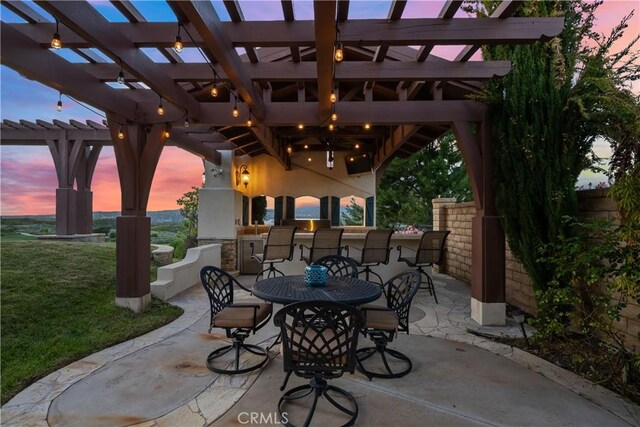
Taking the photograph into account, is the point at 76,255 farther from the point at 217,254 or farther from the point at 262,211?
the point at 262,211

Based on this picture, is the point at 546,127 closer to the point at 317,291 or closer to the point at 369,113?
the point at 369,113

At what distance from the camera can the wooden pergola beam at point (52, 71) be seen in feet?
8.38

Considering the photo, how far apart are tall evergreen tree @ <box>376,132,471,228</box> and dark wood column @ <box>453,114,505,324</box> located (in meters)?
7.07

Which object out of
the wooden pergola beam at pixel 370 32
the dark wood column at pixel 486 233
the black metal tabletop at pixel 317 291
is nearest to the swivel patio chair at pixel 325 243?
the black metal tabletop at pixel 317 291

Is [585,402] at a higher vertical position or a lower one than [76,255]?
lower

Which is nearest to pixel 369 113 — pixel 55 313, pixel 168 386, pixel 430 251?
pixel 430 251

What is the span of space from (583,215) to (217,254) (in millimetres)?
6646

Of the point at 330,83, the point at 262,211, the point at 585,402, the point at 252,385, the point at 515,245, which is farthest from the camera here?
the point at 262,211

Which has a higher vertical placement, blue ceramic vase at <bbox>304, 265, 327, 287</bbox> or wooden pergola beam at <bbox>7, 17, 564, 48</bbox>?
wooden pergola beam at <bbox>7, 17, 564, 48</bbox>

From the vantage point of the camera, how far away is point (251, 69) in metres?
3.81

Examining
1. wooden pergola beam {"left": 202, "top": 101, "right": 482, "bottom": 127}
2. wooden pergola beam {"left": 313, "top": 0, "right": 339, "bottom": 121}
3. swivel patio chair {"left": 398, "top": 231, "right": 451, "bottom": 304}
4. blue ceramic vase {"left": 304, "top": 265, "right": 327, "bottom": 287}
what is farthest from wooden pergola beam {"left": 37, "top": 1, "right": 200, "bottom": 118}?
swivel patio chair {"left": 398, "top": 231, "right": 451, "bottom": 304}

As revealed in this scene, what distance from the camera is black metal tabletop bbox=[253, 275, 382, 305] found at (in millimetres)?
2598

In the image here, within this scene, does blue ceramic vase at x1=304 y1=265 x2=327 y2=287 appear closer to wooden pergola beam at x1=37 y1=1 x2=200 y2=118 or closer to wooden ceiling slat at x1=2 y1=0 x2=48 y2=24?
wooden pergola beam at x1=37 y1=1 x2=200 y2=118

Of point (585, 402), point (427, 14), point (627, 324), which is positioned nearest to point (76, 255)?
point (427, 14)
